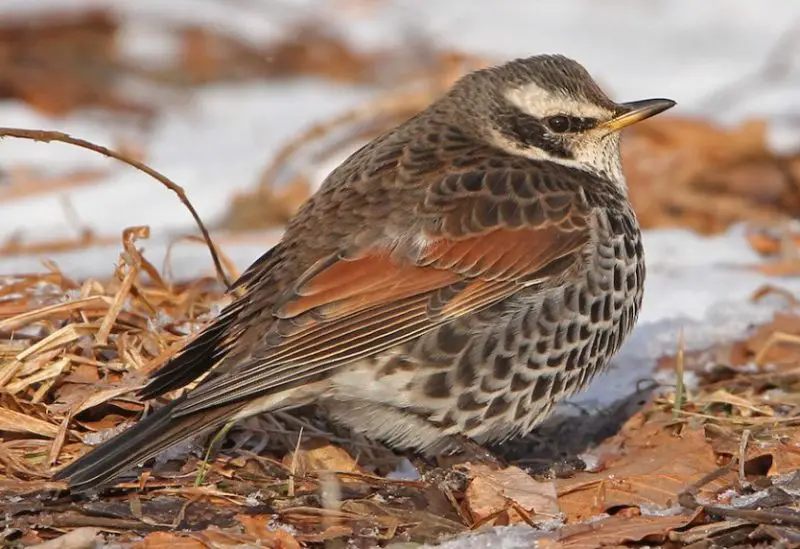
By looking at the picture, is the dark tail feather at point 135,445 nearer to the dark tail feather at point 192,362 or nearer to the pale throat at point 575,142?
the dark tail feather at point 192,362

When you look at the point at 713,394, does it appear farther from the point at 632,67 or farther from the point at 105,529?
the point at 632,67

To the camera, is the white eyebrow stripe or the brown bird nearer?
the brown bird

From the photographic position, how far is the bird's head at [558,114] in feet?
19.1

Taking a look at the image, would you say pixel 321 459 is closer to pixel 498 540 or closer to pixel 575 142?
pixel 498 540

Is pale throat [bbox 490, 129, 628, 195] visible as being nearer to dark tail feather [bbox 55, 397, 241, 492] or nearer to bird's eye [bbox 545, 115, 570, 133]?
bird's eye [bbox 545, 115, 570, 133]

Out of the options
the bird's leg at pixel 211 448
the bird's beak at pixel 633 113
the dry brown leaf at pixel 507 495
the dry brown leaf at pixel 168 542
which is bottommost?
the dry brown leaf at pixel 507 495

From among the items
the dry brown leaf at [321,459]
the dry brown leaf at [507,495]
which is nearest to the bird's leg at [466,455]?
the dry brown leaf at [507,495]

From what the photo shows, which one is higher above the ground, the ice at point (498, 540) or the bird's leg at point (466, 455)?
the bird's leg at point (466, 455)

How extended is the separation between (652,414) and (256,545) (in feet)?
6.70

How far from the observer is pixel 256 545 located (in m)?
4.45

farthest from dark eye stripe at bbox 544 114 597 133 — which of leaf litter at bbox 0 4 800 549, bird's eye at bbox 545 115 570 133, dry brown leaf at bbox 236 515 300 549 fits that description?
dry brown leaf at bbox 236 515 300 549

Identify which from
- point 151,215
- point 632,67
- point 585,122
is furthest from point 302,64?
point 585,122

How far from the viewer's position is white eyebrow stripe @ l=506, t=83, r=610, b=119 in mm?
5812

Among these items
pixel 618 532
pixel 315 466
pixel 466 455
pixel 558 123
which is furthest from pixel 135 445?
pixel 558 123
